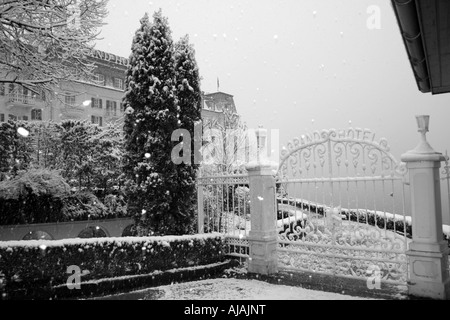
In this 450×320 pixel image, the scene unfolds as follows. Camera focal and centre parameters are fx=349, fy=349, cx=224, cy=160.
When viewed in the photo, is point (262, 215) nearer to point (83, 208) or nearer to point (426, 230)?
point (426, 230)

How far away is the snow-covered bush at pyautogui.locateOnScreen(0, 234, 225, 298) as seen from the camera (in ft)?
18.6

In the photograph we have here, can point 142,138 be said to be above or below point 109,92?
below

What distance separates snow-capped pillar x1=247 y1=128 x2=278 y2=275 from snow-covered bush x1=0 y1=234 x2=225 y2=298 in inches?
45.6

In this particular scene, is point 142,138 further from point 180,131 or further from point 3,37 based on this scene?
point 3,37

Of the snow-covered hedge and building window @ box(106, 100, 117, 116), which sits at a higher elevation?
building window @ box(106, 100, 117, 116)

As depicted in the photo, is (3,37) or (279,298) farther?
(3,37)

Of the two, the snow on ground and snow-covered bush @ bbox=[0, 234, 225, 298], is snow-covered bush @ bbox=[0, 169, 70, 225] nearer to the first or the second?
snow-covered bush @ bbox=[0, 234, 225, 298]

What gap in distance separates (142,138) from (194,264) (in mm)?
4250

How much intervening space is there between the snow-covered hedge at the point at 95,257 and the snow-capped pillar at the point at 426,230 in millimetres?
4250

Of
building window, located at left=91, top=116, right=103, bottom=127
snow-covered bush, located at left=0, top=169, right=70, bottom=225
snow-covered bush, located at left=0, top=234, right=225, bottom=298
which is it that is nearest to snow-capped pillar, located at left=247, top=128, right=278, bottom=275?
snow-covered bush, located at left=0, top=234, right=225, bottom=298

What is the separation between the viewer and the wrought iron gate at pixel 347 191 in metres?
5.92

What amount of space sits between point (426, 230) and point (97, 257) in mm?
5584

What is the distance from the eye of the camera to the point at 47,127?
1772 centimetres
